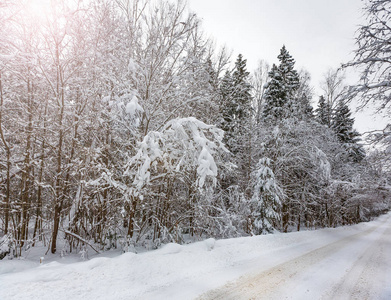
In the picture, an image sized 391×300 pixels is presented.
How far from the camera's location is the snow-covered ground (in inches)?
126

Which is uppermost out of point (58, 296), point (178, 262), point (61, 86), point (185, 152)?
point (61, 86)

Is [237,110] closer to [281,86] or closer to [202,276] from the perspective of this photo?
[281,86]

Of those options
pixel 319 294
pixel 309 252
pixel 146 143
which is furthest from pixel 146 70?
pixel 309 252

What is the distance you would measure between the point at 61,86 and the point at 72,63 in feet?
3.47

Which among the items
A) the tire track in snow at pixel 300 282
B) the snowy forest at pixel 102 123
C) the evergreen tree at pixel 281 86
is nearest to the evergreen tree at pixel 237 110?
the evergreen tree at pixel 281 86

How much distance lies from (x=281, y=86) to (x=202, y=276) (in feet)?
58.3

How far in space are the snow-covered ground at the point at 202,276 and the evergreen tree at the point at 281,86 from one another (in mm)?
13213

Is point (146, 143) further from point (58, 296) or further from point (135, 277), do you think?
point (58, 296)

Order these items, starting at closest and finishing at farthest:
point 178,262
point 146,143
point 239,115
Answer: point 178,262
point 146,143
point 239,115

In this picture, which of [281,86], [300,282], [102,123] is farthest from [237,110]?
[300,282]

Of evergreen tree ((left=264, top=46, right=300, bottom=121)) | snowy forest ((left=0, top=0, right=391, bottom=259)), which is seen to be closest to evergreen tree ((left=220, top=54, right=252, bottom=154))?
evergreen tree ((left=264, top=46, right=300, bottom=121))

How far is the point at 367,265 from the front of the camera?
6.04 meters

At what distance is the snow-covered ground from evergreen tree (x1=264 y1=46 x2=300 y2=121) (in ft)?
43.3

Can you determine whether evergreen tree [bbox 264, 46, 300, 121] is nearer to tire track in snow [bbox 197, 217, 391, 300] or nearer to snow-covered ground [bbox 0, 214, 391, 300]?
tire track in snow [bbox 197, 217, 391, 300]
